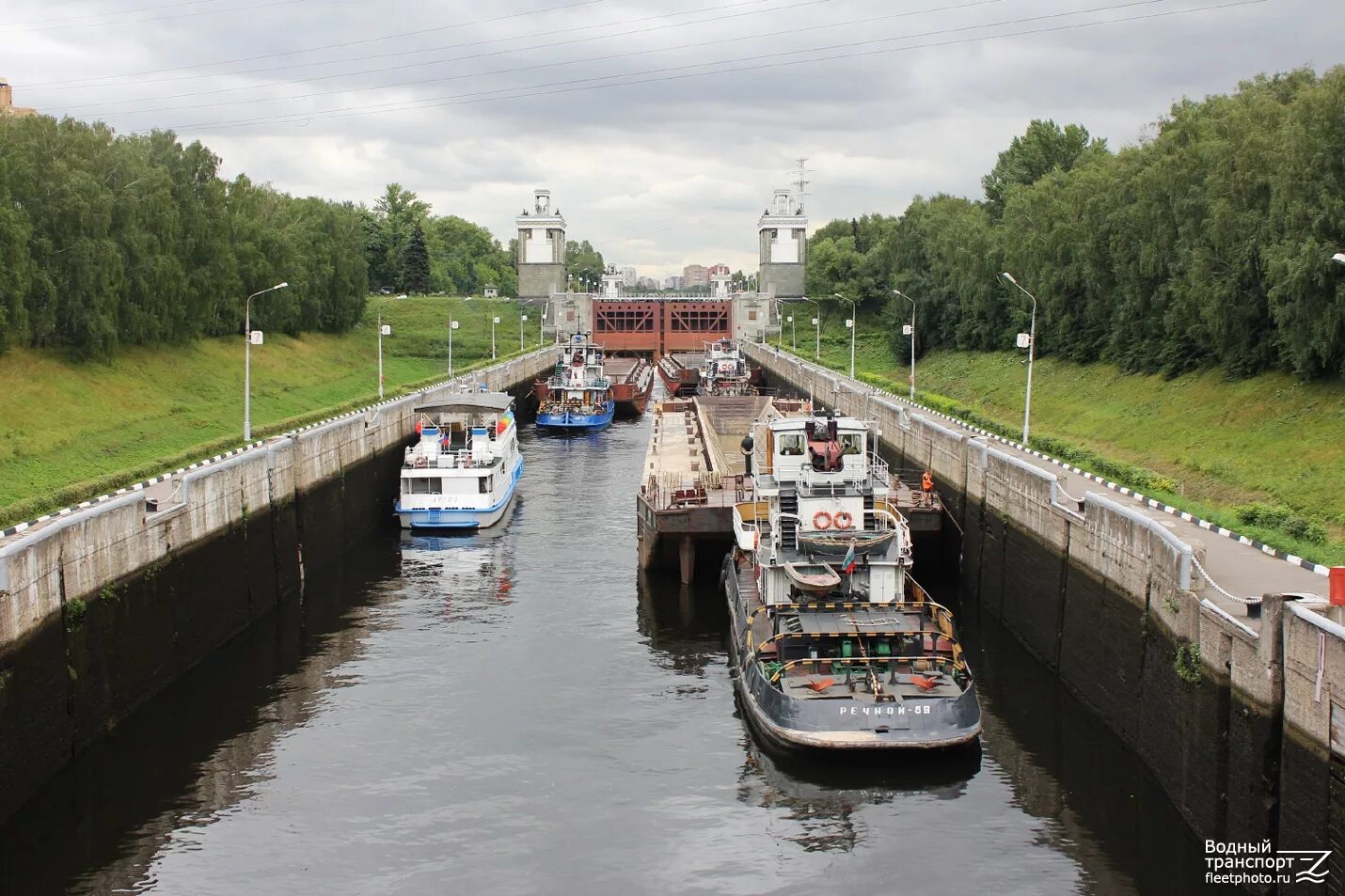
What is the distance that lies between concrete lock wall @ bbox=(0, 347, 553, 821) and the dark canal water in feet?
2.81

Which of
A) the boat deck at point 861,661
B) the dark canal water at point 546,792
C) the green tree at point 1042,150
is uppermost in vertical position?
the green tree at point 1042,150

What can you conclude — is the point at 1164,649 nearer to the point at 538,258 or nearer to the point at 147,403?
the point at 147,403

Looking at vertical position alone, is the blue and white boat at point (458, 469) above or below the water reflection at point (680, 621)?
above

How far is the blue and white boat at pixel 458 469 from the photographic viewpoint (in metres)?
50.6

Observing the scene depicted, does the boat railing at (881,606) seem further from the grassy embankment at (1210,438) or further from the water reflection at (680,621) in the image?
the grassy embankment at (1210,438)

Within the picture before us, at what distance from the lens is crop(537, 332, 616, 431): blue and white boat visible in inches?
3455

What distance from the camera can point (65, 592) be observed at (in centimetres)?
2569

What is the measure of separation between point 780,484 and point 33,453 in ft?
97.6

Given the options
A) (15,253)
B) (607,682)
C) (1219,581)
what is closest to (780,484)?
(607,682)

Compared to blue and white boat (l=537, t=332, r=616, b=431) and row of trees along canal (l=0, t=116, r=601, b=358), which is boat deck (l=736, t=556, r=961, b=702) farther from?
blue and white boat (l=537, t=332, r=616, b=431)

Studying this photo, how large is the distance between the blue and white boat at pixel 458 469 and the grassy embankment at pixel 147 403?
271 inches

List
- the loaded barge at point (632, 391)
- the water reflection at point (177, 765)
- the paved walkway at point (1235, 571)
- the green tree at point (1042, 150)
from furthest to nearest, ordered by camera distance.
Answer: the green tree at point (1042, 150) → the loaded barge at point (632, 391) → the paved walkway at point (1235, 571) → the water reflection at point (177, 765)

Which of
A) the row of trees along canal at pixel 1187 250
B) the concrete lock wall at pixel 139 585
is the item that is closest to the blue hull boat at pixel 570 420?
the row of trees along canal at pixel 1187 250

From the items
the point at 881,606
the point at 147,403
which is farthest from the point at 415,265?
the point at 881,606
